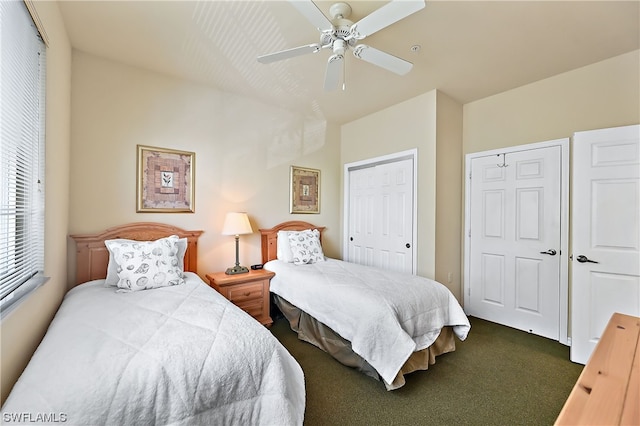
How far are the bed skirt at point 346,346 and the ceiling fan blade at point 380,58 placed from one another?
2.17 m

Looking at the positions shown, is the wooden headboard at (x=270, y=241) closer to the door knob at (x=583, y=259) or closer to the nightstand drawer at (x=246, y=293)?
the nightstand drawer at (x=246, y=293)

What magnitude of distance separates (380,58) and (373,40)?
367 millimetres

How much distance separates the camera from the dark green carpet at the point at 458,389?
1733 millimetres

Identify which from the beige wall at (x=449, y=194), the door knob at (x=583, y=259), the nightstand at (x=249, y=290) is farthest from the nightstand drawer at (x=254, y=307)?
the door knob at (x=583, y=259)

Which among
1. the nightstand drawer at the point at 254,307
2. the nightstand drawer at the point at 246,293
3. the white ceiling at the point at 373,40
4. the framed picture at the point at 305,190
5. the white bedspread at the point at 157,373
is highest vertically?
the white ceiling at the point at 373,40

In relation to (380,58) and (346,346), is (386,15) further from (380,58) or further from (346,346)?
(346,346)

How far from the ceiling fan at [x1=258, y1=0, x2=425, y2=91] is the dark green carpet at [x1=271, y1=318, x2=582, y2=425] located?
7.69 ft

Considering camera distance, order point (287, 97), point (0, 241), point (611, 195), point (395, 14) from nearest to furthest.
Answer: point (0, 241) → point (395, 14) → point (611, 195) → point (287, 97)

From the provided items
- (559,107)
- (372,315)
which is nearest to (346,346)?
(372,315)

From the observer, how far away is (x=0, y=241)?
115 centimetres

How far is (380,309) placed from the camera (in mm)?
1989

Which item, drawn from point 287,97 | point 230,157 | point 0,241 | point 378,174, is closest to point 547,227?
point 378,174

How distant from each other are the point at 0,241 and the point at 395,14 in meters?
2.20

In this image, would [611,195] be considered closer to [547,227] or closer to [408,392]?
[547,227]
